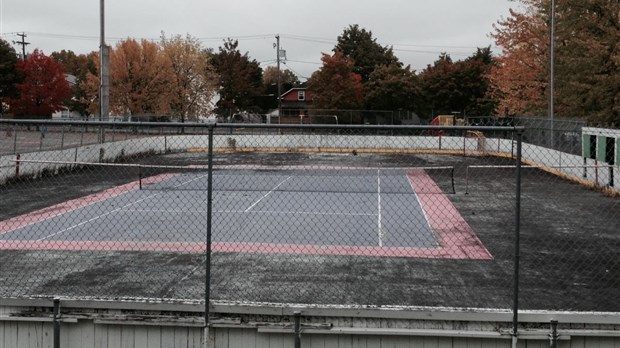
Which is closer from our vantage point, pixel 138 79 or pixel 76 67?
pixel 138 79

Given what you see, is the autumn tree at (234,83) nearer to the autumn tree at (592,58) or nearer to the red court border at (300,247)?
the autumn tree at (592,58)

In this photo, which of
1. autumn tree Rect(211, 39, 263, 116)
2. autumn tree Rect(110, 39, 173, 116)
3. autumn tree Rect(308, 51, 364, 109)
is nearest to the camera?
autumn tree Rect(110, 39, 173, 116)

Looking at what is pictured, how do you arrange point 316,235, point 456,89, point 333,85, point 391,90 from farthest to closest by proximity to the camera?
point 456,89 → point 391,90 → point 333,85 → point 316,235

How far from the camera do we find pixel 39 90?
67500 millimetres

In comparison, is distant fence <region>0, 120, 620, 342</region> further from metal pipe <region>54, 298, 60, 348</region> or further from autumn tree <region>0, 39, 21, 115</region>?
autumn tree <region>0, 39, 21, 115</region>

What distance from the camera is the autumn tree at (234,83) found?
84.7 m

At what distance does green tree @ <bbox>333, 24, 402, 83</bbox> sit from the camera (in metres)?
90.1

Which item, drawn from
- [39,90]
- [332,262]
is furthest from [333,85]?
[332,262]

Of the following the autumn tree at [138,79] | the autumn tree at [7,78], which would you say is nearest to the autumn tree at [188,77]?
the autumn tree at [138,79]

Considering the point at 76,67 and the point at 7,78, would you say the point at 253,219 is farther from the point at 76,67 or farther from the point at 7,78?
the point at 76,67

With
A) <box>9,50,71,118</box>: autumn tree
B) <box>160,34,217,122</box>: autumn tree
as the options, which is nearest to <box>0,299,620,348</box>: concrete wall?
<box>160,34,217,122</box>: autumn tree

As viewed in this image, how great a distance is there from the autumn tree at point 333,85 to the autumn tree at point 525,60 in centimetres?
2921

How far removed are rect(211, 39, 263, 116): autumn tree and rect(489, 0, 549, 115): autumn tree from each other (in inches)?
1773

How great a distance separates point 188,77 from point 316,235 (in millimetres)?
55771
